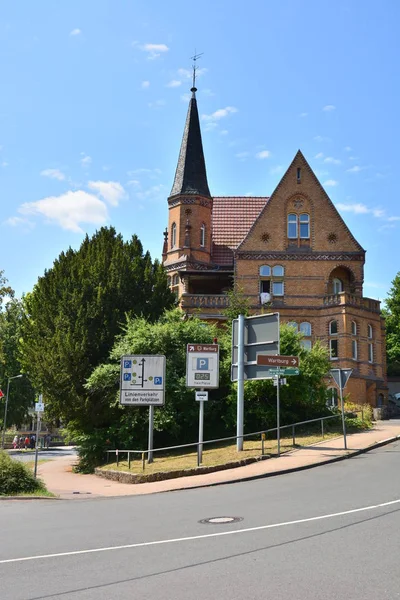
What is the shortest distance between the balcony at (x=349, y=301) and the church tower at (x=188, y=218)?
36.4 ft

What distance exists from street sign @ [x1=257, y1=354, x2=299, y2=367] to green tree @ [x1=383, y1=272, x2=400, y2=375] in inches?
1811

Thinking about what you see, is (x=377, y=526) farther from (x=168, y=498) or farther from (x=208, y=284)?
(x=208, y=284)

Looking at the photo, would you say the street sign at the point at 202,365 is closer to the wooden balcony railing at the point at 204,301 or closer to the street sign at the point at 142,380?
the street sign at the point at 142,380

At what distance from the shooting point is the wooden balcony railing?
47.1 metres

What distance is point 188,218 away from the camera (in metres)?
52.3

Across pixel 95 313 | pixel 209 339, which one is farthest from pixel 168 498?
pixel 95 313

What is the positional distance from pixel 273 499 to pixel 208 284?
131 ft

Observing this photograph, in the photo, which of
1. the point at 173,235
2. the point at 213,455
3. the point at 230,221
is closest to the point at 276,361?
the point at 213,455

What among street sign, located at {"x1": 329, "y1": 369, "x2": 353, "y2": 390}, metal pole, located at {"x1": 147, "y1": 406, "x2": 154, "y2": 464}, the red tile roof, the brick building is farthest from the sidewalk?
the red tile roof

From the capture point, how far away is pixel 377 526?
29.7ft

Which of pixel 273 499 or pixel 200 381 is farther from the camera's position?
pixel 200 381

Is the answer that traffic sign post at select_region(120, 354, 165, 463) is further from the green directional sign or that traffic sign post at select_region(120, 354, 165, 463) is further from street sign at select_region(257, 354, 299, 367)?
the green directional sign

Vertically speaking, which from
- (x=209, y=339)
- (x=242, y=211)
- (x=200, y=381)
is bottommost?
(x=200, y=381)

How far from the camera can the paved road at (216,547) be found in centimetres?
624
